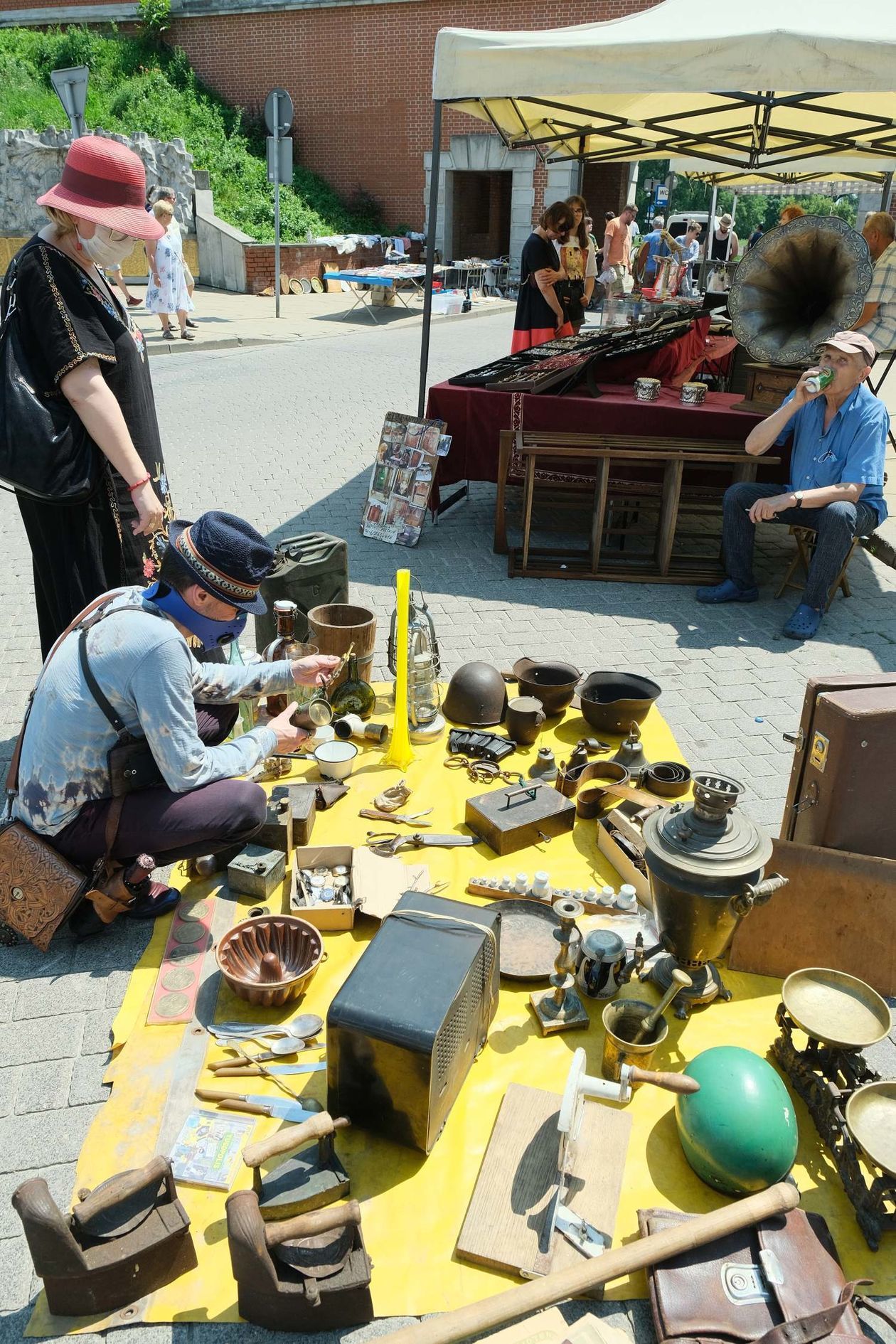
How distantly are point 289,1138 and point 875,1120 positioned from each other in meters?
1.36

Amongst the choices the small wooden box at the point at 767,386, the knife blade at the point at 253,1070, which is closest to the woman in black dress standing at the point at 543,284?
the small wooden box at the point at 767,386

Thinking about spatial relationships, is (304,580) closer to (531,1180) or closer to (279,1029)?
(279,1029)

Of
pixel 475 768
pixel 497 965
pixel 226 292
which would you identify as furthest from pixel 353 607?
pixel 226 292

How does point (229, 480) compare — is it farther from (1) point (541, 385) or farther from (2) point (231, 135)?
(2) point (231, 135)

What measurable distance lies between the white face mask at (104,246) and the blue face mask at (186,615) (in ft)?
4.03

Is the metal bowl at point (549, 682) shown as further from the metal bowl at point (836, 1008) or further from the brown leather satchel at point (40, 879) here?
the brown leather satchel at point (40, 879)

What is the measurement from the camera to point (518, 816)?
131 inches

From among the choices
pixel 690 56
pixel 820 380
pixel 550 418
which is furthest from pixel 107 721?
pixel 690 56

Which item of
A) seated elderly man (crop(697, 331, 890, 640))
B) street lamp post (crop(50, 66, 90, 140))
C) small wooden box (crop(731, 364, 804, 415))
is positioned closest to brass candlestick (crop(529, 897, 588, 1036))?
seated elderly man (crop(697, 331, 890, 640))

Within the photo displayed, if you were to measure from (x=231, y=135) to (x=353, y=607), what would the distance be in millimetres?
23299

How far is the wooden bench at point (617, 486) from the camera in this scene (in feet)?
19.8

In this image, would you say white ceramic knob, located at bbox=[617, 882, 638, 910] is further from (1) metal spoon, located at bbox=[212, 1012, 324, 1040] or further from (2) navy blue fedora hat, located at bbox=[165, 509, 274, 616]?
(2) navy blue fedora hat, located at bbox=[165, 509, 274, 616]

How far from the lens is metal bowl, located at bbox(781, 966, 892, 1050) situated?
236 centimetres

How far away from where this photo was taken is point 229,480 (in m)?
7.92
